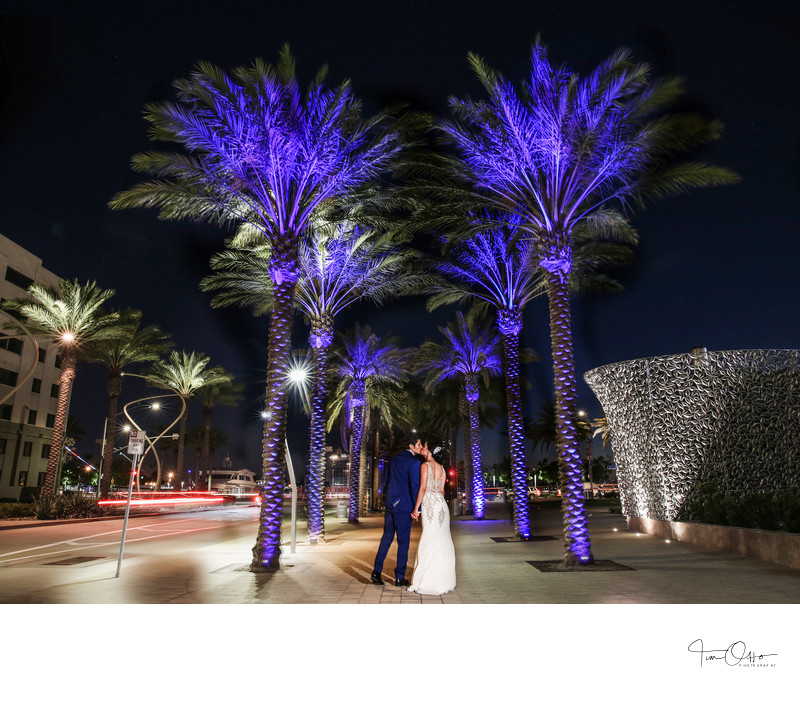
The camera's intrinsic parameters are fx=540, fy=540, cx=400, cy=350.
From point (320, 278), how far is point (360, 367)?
10182 millimetres

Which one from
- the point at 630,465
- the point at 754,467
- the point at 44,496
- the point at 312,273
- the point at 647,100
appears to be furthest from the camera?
the point at 44,496

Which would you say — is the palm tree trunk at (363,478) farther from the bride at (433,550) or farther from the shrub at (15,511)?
the bride at (433,550)

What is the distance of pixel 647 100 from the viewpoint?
1214 centimetres

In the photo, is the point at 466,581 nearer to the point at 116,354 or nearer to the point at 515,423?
the point at 515,423

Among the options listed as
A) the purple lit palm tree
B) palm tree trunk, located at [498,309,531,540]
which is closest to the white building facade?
the purple lit palm tree

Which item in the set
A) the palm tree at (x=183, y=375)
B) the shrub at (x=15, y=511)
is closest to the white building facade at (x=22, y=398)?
the palm tree at (x=183, y=375)

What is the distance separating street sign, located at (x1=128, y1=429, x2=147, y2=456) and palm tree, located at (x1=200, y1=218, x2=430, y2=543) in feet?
24.0

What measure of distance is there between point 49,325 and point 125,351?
18.1 ft

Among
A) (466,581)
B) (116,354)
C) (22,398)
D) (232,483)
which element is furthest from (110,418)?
(232,483)

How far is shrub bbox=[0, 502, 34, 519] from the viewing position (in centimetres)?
2547

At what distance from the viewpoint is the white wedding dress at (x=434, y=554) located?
7.48 meters

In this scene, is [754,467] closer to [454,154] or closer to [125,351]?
[454,154]

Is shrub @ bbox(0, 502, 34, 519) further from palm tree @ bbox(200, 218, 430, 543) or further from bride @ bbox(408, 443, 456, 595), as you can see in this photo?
bride @ bbox(408, 443, 456, 595)
